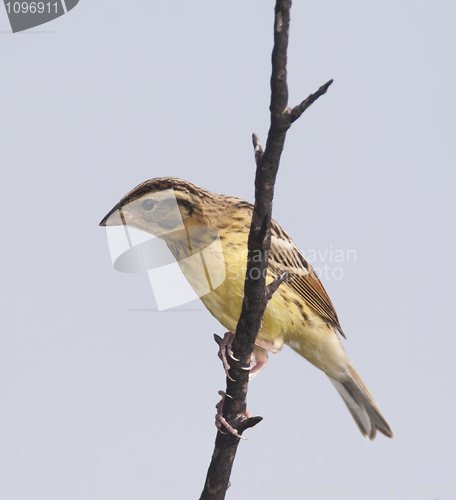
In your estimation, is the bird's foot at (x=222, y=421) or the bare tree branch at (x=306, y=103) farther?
the bird's foot at (x=222, y=421)

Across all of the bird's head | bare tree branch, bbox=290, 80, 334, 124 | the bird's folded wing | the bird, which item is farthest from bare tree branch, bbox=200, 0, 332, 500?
the bird's head

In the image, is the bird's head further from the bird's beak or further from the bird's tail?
the bird's tail

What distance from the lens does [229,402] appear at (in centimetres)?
422

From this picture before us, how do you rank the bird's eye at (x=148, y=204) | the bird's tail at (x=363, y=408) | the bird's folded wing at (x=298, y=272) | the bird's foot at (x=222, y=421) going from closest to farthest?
1. the bird's foot at (x=222, y=421)
2. the bird's eye at (x=148, y=204)
3. the bird's folded wing at (x=298, y=272)
4. the bird's tail at (x=363, y=408)

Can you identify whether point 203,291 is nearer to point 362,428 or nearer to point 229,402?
point 229,402

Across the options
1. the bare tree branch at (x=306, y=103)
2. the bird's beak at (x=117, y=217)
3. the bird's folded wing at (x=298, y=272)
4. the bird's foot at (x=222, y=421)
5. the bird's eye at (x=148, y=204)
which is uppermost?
the bare tree branch at (x=306, y=103)

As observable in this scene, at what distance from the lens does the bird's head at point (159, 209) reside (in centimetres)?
482

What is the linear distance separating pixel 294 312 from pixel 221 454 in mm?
1343

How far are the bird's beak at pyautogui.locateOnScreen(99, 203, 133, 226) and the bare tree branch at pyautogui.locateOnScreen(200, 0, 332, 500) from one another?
1.58 m

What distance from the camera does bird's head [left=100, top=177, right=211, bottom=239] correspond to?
15.8 ft

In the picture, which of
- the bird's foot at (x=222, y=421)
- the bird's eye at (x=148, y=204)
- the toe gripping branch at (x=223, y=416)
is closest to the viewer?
the toe gripping branch at (x=223, y=416)

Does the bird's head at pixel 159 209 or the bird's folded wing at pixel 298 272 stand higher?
the bird's head at pixel 159 209

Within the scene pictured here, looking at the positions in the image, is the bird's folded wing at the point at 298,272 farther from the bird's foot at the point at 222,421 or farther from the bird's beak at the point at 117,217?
the bird's beak at the point at 117,217

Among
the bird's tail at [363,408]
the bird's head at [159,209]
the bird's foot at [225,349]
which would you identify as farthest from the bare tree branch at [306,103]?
the bird's tail at [363,408]
